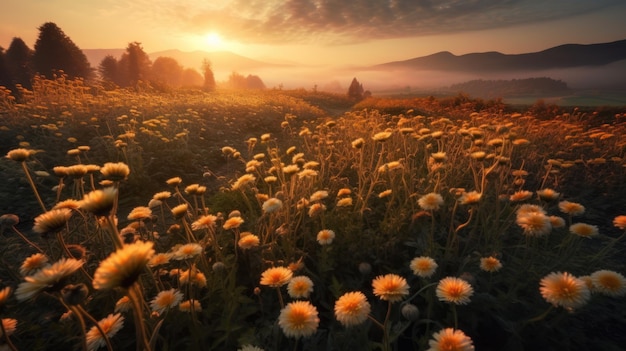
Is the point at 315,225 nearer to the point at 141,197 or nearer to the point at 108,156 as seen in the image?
the point at 141,197

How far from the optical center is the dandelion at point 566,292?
129 centimetres

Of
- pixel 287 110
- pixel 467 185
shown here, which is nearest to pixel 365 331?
pixel 467 185

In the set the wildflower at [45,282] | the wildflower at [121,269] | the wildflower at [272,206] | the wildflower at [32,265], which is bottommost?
the wildflower at [32,265]

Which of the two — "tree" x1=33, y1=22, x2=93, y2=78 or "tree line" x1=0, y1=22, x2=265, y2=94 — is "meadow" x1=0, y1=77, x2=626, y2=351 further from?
"tree" x1=33, y1=22, x2=93, y2=78

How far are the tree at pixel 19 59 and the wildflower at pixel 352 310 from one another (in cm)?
4194

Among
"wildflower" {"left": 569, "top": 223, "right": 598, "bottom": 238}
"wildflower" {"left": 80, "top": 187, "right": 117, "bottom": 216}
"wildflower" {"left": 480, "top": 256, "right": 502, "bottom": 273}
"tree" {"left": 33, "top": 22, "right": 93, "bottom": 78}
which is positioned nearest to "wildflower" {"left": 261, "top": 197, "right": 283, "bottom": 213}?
"wildflower" {"left": 80, "top": 187, "right": 117, "bottom": 216}

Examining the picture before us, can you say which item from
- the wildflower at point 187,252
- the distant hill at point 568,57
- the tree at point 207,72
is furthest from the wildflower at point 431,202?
the distant hill at point 568,57

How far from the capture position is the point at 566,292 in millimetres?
1321

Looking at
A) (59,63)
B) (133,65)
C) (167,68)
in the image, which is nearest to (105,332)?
(59,63)

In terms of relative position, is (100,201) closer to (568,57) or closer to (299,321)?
(299,321)

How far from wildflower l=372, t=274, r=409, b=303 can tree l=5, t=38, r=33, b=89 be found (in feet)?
138

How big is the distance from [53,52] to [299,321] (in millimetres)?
40135

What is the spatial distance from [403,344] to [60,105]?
10.2 metres

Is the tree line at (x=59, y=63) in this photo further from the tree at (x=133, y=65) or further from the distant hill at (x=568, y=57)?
the distant hill at (x=568, y=57)
